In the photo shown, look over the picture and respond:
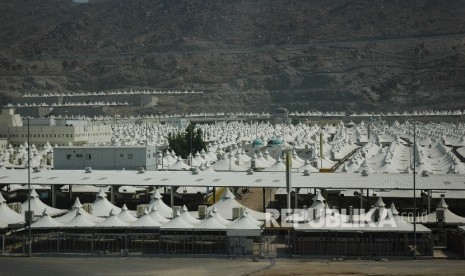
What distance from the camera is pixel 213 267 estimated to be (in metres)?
32.7

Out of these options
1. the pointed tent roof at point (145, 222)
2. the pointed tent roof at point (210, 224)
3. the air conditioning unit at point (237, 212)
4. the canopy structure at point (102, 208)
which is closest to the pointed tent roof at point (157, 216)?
the pointed tent roof at point (145, 222)

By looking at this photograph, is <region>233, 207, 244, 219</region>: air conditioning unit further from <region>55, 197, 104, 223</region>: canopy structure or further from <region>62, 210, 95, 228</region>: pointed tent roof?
<region>62, 210, 95, 228</region>: pointed tent roof

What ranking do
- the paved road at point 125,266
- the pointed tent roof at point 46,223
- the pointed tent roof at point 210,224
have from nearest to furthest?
1. the paved road at point 125,266
2. the pointed tent roof at point 210,224
3. the pointed tent roof at point 46,223

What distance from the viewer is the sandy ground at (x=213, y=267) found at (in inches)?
1242

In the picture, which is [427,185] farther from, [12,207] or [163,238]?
[12,207]

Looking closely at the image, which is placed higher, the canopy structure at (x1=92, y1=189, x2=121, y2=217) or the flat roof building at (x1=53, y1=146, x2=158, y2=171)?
the flat roof building at (x1=53, y1=146, x2=158, y2=171)

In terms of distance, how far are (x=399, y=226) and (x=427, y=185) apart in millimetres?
7757

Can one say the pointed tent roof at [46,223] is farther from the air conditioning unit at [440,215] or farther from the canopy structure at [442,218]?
the air conditioning unit at [440,215]

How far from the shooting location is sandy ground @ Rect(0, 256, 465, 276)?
31.5 m

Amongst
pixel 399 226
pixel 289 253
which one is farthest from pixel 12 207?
pixel 399 226

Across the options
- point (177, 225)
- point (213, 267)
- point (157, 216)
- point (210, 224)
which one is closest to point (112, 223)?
point (157, 216)

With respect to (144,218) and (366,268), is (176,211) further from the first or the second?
(366,268)

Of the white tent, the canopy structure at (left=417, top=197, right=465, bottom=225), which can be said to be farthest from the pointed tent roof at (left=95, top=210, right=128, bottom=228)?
the canopy structure at (left=417, top=197, right=465, bottom=225)

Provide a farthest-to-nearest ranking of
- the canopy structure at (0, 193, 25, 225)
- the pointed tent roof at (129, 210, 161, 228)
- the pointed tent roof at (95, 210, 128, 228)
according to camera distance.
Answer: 1. the canopy structure at (0, 193, 25, 225)
2. the pointed tent roof at (95, 210, 128, 228)
3. the pointed tent roof at (129, 210, 161, 228)
